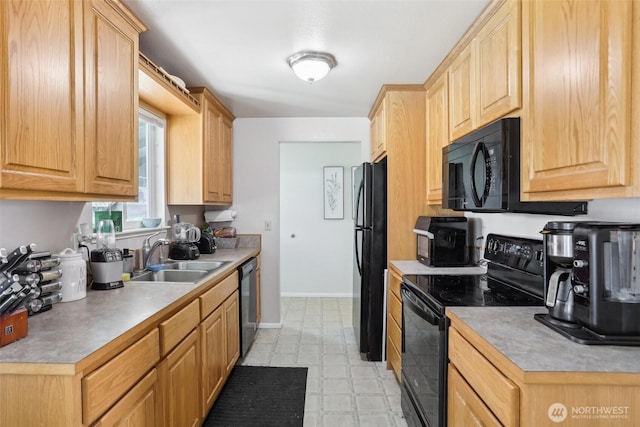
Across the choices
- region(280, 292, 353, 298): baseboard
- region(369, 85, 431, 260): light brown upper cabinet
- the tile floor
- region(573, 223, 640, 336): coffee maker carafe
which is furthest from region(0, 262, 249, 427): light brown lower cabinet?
region(280, 292, 353, 298): baseboard

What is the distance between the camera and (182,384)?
5.26 feet

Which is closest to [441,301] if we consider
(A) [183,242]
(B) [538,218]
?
(B) [538,218]

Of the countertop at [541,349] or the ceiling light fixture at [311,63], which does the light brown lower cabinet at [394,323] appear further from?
the ceiling light fixture at [311,63]

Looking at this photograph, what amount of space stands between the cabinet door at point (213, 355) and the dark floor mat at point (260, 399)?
5.1 inches

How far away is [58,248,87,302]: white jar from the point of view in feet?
4.69

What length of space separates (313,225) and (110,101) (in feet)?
11.8

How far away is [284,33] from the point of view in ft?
6.12

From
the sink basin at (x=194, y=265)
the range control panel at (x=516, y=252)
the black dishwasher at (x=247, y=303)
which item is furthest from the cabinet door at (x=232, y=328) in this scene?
the range control panel at (x=516, y=252)

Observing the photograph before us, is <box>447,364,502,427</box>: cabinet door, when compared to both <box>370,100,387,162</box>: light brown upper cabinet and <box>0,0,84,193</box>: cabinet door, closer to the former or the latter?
<box>0,0,84,193</box>: cabinet door

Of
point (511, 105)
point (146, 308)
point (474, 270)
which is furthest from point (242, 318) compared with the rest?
point (511, 105)

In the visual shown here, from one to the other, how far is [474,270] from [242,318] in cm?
182

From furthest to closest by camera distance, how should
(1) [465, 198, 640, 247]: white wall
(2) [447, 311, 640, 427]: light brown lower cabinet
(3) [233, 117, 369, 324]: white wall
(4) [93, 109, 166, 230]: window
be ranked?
(3) [233, 117, 369, 324]: white wall < (4) [93, 109, 166, 230]: window < (1) [465, 198, 640, 247]: white wall < (2) [447, 311, 640, 427]: light brown lower cabinet

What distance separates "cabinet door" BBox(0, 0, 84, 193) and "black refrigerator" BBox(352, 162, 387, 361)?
201 centimetres

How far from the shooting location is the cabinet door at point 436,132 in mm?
2283
